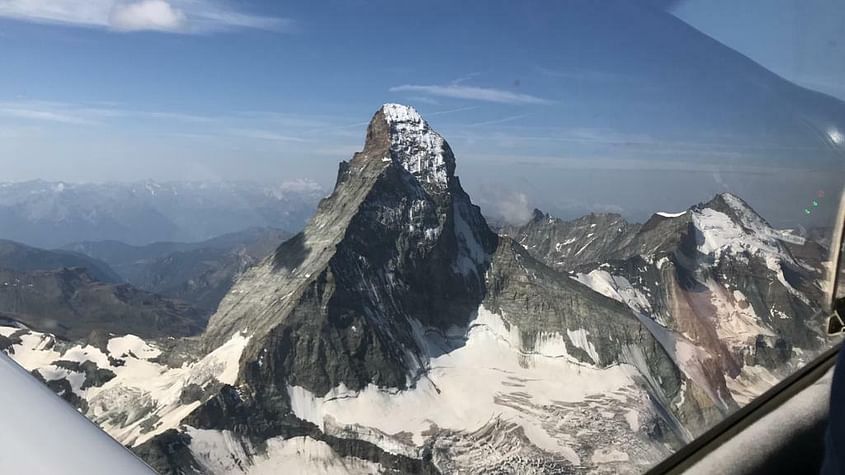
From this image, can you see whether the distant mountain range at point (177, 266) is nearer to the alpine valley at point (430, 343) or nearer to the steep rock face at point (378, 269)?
the alpine valley at point (430, 343)

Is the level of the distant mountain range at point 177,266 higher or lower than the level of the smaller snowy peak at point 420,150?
lower

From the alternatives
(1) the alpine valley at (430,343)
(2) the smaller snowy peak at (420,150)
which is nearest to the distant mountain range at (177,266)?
(1) the alpine valley at (430,343)

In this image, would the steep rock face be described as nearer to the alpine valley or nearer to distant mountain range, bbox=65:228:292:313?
the alpine valley

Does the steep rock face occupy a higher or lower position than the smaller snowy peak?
lower

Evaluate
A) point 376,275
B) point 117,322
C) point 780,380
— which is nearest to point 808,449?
point 780,380

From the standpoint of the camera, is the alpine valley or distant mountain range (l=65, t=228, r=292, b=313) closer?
the alpine valley

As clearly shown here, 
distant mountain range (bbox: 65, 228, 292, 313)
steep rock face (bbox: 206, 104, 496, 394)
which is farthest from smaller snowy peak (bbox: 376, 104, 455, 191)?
distant mountain range (bbox: 65, 228, 292, 313)

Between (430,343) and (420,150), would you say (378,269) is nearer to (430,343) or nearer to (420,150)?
(430,343)

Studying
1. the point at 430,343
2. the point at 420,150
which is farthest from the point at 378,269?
the point at 420,150
